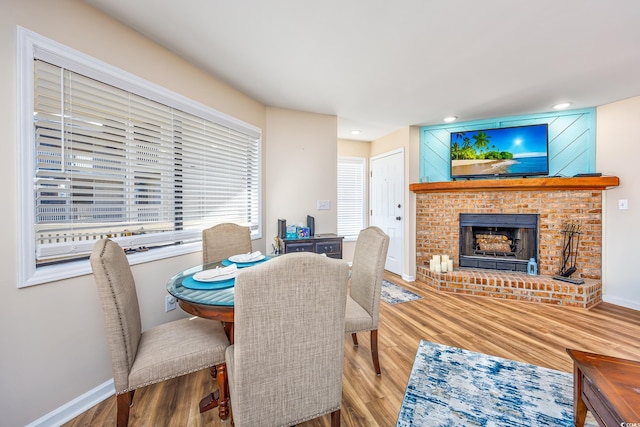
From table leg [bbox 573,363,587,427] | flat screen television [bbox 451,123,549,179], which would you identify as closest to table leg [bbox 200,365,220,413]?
table leg [bbox 573,363,587,427]

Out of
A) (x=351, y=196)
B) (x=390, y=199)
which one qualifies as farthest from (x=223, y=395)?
(x=351, y=196)

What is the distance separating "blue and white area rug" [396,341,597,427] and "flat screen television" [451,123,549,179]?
2.63 m

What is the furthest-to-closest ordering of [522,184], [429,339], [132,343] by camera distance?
1. [522,184]
2. [429,339]
3. [132,343]

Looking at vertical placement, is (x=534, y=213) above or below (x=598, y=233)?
above

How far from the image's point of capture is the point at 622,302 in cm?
316

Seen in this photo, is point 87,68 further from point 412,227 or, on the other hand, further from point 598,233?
point 598,233

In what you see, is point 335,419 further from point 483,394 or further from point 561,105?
point 561,105

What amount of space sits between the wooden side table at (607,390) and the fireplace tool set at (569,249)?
257cm

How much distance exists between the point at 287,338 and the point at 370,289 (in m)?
0.96

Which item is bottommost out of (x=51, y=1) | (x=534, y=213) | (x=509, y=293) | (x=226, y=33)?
(x=509, y=293)

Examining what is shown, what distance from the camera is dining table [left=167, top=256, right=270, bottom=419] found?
1303mm

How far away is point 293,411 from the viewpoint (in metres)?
1.09

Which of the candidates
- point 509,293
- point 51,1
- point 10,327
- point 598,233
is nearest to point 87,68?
point 51,1

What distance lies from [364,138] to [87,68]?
411 cm
